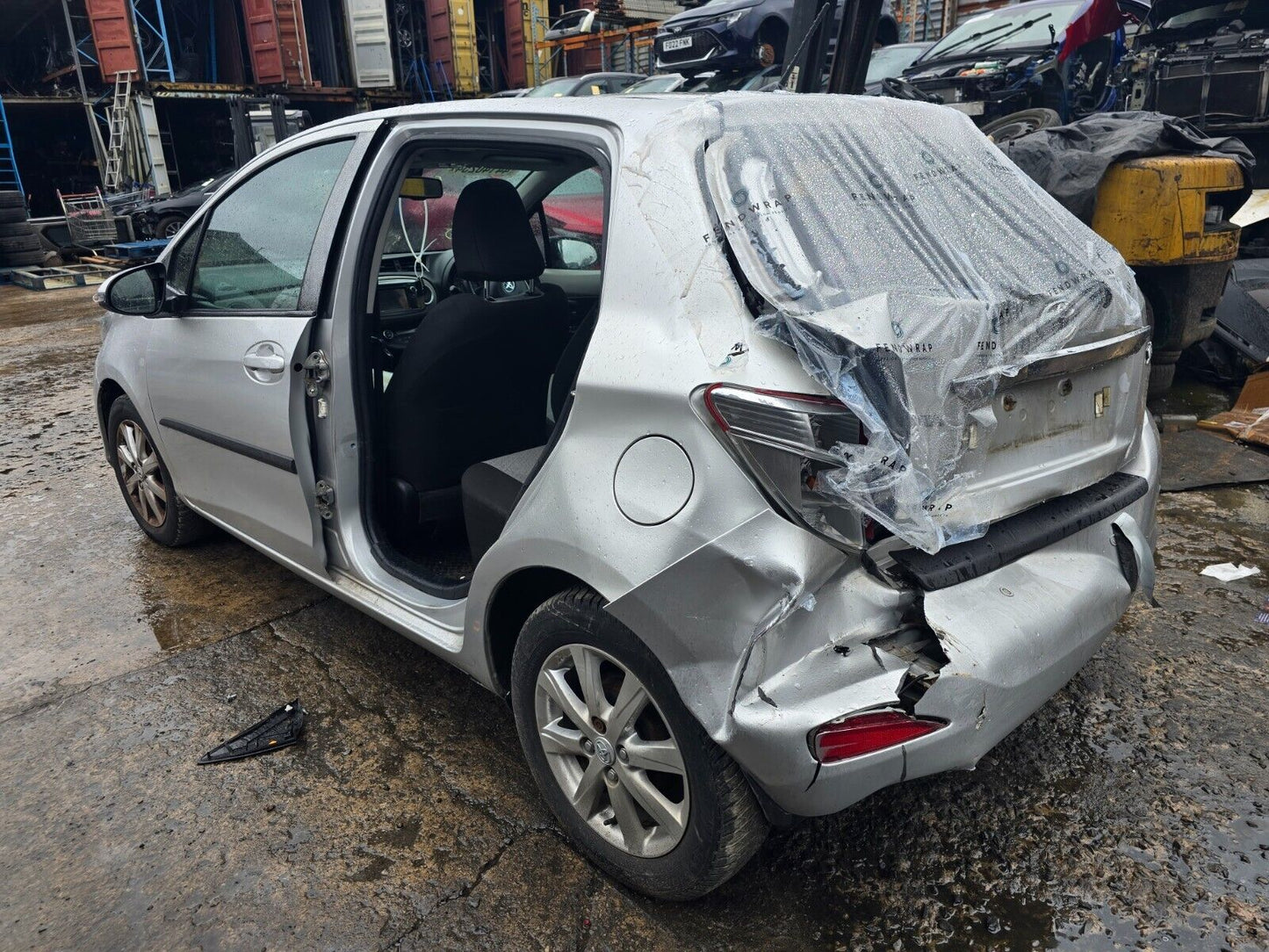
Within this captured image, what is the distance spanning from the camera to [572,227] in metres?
3.81

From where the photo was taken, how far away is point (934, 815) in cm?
228

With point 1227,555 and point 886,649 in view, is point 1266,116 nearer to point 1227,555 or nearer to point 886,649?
point 1227,555

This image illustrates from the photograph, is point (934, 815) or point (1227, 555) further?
point (1227, 555)

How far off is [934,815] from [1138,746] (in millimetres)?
651

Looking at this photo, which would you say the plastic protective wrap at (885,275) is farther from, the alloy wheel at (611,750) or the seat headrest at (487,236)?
the seat headrest at (487,236)

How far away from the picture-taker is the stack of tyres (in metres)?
13.9

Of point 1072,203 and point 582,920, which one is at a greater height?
point 1072,203

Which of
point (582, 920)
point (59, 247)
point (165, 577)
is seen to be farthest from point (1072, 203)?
point (59, 247)

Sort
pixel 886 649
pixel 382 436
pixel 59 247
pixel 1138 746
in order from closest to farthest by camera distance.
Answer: pixel 886 649 < pixel 1138 746 < pixel 382 436 < pixel 59 247

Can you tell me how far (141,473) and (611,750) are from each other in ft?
9.01

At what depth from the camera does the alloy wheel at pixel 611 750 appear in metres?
1.89

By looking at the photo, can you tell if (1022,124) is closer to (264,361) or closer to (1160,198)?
(1160,198)

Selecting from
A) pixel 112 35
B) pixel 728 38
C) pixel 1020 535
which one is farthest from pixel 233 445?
pixel 112 35

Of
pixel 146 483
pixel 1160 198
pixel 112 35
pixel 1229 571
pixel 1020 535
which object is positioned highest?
pixel 112 35
